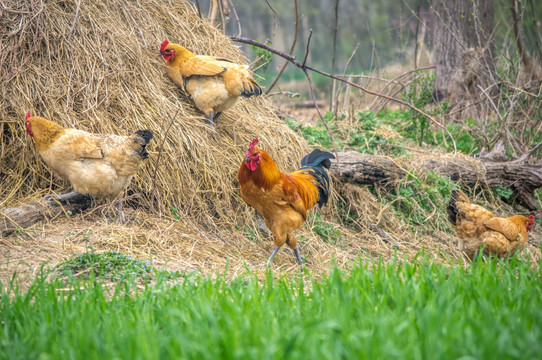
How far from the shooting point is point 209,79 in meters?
5.32

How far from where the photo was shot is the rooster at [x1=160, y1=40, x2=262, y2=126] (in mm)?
5254

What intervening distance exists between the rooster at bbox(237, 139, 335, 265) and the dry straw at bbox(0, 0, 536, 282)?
0.38 m

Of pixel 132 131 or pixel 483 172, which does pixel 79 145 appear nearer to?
pixel 132 131

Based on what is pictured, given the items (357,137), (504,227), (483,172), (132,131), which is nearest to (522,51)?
(483,172)

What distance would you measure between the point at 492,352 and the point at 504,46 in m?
6.92

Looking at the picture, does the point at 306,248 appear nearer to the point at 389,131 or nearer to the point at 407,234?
the point at 407,234

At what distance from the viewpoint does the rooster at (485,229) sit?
4.72 meters

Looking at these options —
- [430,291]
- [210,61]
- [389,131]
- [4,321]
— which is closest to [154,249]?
[4,321]

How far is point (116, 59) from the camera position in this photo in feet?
17.8

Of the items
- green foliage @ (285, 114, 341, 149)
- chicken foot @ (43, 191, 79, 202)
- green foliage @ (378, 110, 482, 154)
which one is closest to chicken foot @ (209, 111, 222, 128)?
green foliage @ (285, 114, 341, 149)

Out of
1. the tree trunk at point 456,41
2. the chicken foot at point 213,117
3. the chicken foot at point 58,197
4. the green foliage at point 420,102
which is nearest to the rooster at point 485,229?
the green foliage at point 420,102

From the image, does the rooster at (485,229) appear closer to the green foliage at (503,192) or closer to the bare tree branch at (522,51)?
the green foliage at (503,192)

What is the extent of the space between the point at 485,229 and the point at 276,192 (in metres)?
2.09

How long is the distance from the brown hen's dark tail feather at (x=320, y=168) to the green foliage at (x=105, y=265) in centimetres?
195
